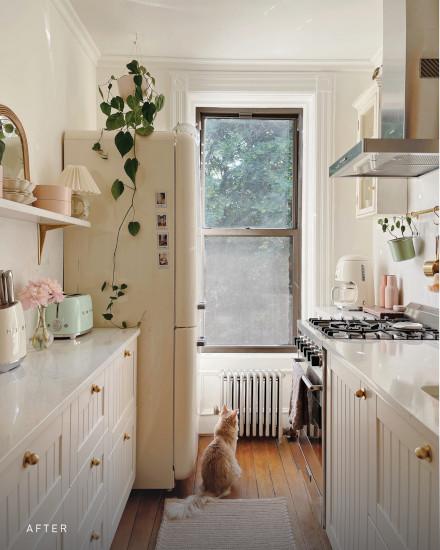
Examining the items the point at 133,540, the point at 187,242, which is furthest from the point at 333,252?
the point at 133,540

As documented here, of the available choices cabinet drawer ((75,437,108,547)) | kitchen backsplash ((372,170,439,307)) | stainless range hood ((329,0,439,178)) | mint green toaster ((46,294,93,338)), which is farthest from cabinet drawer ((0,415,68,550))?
kitchen backsplash ((372,170,439,307))

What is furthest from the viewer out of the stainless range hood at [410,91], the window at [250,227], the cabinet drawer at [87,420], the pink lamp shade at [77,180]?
the window at [250,227]

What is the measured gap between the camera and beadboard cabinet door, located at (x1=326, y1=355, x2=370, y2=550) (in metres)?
1.51

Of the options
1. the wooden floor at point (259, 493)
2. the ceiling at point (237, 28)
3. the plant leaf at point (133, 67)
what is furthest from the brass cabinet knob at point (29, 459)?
the ceiling at point (237, 28)

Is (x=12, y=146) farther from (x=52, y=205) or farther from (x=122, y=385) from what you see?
(x=122, y=385)

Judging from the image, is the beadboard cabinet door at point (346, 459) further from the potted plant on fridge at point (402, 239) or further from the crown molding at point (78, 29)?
the crown molding at point (78, 29)

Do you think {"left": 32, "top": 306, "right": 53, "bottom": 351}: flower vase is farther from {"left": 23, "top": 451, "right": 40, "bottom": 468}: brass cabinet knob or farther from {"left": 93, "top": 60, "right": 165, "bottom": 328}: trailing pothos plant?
{"left": 23, "top": 451, "right": 40, "bottom": 468}: brass cabinet knob

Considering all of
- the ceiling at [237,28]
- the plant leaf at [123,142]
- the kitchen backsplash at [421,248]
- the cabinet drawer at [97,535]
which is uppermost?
the ceiling at [237,28]

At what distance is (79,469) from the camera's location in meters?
1.41

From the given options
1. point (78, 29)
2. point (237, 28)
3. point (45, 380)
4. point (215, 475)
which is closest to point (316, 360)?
point (215, 475)

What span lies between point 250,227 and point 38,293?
197 cm

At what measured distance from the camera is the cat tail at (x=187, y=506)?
2.22m

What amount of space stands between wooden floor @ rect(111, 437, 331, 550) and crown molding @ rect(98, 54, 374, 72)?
2672 mm

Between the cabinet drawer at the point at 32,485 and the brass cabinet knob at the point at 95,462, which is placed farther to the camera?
the brass cabinet knob at the point at 95,462
